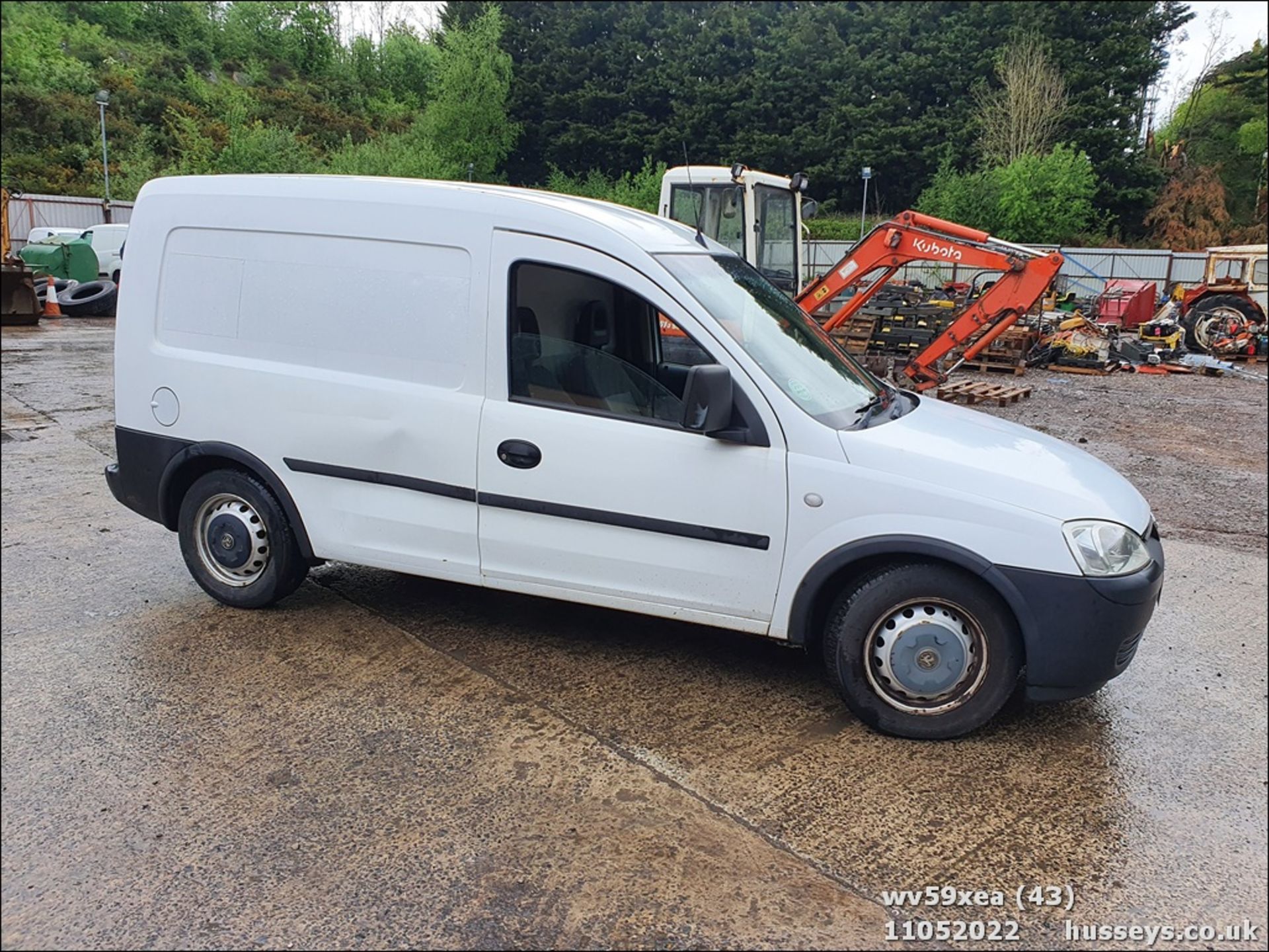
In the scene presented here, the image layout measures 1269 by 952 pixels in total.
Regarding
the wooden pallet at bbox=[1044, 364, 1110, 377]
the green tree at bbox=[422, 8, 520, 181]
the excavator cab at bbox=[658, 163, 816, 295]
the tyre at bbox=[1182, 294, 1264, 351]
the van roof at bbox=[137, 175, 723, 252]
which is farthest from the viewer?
the green tree at bbox=[422, 8, 520, 181]

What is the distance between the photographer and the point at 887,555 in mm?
3641

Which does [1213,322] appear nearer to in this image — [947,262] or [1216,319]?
[1216,319]

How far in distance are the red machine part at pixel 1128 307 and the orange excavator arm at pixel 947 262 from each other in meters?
12.0

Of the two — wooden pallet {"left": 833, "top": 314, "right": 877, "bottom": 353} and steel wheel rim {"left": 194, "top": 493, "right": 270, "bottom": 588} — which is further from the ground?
wooden pallet {"left": 833, "top": 314, "right": 877, "bottom": 353}

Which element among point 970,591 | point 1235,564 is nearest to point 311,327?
point 970,591

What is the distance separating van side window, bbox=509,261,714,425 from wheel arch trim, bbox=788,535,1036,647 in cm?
97

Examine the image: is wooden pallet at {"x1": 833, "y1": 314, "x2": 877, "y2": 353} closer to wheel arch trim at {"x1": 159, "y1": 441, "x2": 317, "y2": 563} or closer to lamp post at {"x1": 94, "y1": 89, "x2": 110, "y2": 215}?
wheel arch trim at {"x1": 159, "y1": 441, "x2": 317, "y2": 563}

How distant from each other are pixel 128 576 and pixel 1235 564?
22.1 ft

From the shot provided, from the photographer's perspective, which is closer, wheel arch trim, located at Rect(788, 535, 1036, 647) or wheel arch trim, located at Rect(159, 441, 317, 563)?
wheel arch trim, located at Rect(788, 535, 1036, 647)

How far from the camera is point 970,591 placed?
353 centimetres

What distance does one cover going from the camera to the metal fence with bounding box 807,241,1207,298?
103 ft

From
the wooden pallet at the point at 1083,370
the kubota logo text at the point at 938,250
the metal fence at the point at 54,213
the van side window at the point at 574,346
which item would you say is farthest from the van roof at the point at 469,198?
the metal fence at the point at 54,213

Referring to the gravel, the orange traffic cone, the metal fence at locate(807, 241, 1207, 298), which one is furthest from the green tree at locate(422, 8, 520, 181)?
the gravel

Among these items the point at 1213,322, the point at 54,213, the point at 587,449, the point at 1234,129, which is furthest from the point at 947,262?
the point at 1234,129
